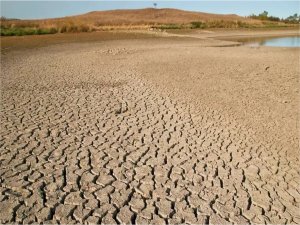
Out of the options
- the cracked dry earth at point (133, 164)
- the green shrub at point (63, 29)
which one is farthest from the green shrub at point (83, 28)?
the cracked dry earth at point (133, 164)

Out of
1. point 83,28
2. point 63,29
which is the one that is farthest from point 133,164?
point 83,28

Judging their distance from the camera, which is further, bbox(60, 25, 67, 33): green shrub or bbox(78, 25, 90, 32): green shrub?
bbox(78, 25, 90, 32): green shrub

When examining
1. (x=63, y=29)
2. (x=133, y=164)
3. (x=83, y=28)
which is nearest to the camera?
(x=133, y=164)

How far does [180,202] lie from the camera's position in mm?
3746

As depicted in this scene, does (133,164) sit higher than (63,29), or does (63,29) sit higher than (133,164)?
(63,29)

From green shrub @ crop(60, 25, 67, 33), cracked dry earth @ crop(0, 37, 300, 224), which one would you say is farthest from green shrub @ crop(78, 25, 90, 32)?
cracked dry earth @ crop(0, 37, 300, 224)

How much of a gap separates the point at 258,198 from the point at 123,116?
10.8 feet

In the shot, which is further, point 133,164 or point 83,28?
point 83,28

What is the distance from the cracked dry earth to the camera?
11.7 feet

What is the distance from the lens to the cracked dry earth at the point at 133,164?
358cm

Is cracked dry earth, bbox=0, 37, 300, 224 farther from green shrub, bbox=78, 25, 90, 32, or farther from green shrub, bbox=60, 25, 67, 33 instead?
green shrub, bbox=78, 25, 90, 32

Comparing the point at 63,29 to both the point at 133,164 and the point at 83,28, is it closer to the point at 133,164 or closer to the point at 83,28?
the point at 83,28

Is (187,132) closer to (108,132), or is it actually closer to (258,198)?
(108,132)

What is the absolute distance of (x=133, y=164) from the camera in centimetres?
457
